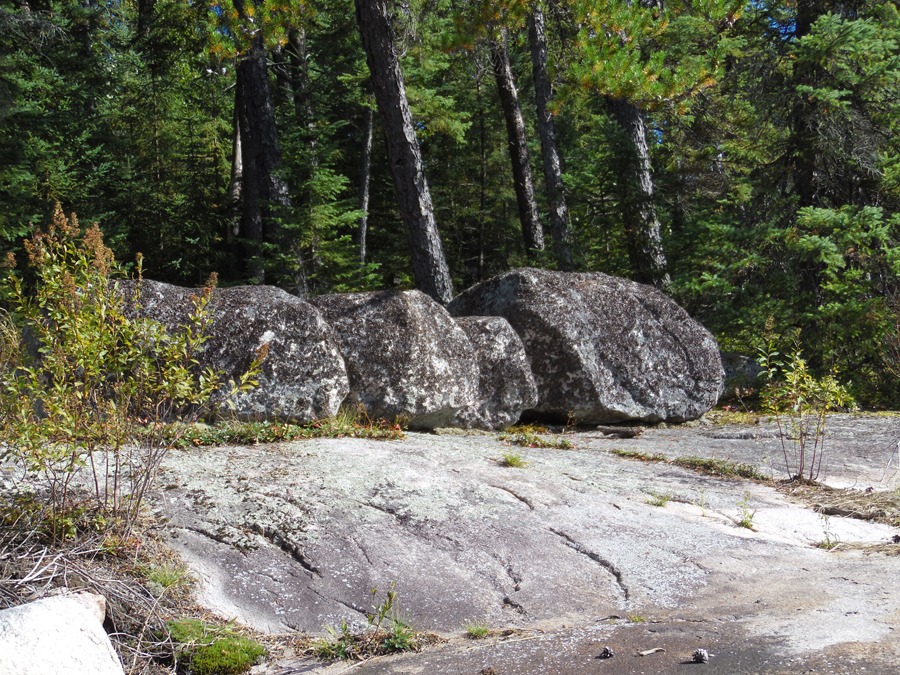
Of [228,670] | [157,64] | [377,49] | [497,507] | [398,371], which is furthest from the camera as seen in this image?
[157,64]

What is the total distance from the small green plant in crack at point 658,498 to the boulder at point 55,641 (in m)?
3.79

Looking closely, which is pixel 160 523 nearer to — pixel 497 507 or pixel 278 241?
pixel 497 507

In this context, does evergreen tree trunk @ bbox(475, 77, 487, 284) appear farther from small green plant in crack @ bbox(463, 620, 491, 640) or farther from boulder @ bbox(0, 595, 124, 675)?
boulder @ bbox(0, 595, 124, 675)

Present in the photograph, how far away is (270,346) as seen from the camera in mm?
6656

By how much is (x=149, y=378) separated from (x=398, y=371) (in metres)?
3.13

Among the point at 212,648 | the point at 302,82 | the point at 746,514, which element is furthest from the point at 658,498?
the point at 302,82

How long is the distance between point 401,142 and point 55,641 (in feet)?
26.1

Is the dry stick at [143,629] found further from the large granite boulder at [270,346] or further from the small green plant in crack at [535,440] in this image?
the small green plant in crack at [535,440]

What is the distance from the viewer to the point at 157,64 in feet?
52.9

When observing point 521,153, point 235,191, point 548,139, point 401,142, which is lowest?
point 401,142

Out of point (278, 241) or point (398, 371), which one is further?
point (278, 241)

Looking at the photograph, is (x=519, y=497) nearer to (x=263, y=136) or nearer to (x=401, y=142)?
(x=401, y=142)

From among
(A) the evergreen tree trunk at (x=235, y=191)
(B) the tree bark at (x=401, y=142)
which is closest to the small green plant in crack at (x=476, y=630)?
(B) the tree bark at (x=401, y=142)

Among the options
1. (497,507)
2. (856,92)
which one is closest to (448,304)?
(497,507)
